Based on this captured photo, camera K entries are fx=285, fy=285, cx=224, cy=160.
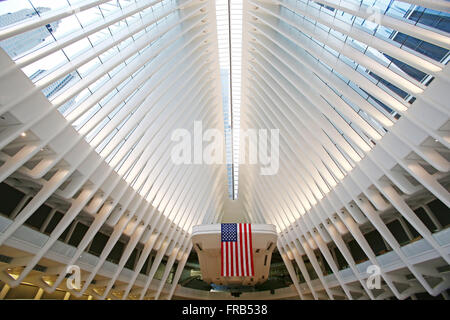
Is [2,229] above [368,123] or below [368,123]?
below

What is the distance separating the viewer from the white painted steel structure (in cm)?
915

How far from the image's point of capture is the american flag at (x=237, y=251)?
56.9ft

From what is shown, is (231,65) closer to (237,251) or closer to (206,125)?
(206,125)

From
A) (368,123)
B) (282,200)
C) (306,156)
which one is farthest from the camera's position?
(282,200)

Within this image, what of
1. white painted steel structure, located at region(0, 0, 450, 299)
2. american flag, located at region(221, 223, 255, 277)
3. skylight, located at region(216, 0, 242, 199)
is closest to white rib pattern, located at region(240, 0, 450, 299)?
white painted steel structure, located at region(0, 0, 450, 299)

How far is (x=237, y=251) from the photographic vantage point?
1817 cm

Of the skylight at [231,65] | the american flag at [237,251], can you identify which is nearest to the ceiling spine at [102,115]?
the skylight at [231,65]

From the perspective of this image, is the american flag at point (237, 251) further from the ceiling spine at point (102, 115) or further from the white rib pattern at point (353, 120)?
the ceiling spine at point (102, 115)

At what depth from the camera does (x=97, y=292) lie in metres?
18.9

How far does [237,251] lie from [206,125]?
10.7m

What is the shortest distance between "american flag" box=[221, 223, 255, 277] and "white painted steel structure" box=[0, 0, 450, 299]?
500cm
